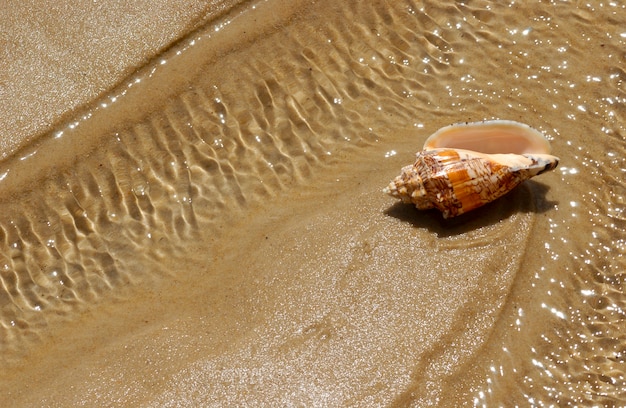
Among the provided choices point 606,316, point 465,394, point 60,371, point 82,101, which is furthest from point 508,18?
point 60,371

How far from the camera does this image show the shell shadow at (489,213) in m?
4.55

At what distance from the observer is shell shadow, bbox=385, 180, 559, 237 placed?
179 inches

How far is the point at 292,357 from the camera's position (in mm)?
4207

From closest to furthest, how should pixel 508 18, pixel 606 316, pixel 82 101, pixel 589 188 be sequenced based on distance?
pixel 606 316, pixel 589 188, pixel 82 101, pixel 508 18

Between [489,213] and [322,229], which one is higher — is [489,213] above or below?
below

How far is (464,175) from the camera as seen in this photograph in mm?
4336

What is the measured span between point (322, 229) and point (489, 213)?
47.5 inches

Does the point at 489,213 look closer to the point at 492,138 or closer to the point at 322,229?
the point at 492,138

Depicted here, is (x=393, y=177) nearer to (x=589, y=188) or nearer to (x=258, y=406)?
(x=589, y=188)

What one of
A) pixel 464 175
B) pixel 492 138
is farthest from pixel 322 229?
pixel 492 138

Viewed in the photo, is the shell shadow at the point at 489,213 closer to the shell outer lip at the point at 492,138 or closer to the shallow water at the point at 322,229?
the shallow water at the point at 322,229

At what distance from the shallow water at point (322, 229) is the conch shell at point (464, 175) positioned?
0.23 metres

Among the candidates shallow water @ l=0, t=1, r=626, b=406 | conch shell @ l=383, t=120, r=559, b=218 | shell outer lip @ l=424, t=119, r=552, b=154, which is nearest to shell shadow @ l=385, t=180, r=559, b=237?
shallow water @ l=0, t=1, r=626, b=406

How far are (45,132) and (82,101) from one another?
1.22ft
